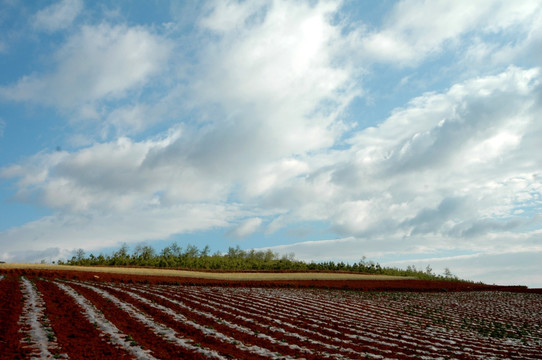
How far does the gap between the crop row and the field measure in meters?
0.04

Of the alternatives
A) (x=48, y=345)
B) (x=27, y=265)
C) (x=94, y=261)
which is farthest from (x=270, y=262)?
(x=48, y=345)

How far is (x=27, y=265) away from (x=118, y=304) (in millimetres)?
25465

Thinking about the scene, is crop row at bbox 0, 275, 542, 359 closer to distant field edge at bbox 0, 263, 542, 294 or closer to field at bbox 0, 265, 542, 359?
field at bbox 0, 265, 542, 359

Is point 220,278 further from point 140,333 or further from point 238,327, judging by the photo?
point 140,333

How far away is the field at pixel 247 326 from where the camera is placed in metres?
13.6

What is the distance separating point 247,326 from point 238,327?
19.8 inches

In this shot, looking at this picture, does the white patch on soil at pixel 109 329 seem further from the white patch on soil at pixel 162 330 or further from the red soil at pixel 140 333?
the white patch on soil at pixel 162 330

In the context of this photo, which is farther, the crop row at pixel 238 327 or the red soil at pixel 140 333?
the crop row at pixel 238 327

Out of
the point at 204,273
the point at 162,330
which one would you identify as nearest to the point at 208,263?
the point at 204,273

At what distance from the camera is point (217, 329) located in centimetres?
1719

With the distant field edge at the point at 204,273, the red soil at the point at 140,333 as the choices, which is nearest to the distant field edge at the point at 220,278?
the distant field edge at the point at 204,273

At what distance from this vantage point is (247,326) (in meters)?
18.3

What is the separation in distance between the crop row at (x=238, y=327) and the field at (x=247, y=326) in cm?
4

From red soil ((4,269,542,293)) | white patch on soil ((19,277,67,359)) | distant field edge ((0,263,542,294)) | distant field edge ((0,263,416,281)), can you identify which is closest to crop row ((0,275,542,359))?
white patch on soil ((19,277,67,359))
